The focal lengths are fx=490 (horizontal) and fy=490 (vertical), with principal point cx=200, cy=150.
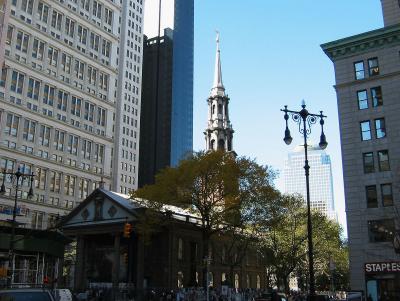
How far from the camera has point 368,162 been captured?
164 feet

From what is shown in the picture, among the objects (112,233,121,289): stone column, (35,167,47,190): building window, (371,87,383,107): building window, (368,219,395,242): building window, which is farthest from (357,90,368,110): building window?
(35,167,47,190): building window

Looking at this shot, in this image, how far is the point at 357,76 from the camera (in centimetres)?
5294

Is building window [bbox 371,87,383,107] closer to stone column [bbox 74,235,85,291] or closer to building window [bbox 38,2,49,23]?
stone column [bbox 74,235,85,291]

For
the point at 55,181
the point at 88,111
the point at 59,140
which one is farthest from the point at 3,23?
the point at 88,111

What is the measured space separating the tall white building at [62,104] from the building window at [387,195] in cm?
6464

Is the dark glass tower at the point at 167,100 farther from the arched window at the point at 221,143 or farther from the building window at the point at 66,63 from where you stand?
the building window at the point at 66,63

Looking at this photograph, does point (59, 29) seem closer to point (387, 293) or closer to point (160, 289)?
point (160, 289)

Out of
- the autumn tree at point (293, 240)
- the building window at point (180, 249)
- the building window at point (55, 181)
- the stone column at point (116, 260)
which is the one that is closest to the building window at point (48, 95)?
the building window at point (55, 181)

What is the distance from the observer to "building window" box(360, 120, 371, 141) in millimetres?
50750

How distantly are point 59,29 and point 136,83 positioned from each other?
36659mm

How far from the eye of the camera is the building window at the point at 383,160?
4882 cm

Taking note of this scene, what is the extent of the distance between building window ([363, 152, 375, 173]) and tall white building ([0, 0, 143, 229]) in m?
62.5

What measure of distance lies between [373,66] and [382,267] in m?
20.8

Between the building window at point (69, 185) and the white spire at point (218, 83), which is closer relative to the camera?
the building window at point (69, 185)
